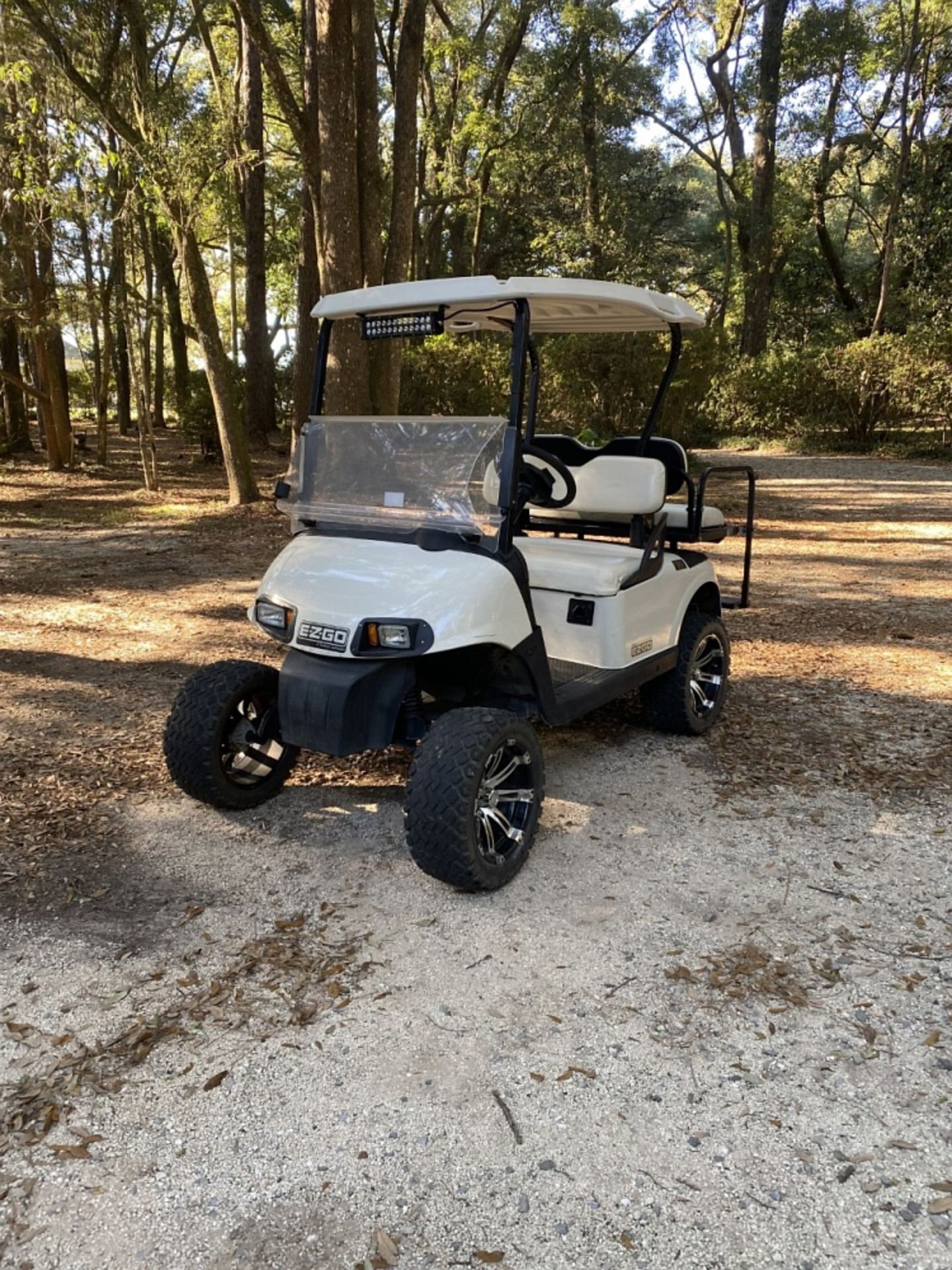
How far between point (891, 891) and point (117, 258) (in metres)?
12.5

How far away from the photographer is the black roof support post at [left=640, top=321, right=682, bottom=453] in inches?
169

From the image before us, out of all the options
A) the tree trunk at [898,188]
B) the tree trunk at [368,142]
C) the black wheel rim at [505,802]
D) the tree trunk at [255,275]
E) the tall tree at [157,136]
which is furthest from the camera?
the tree trunk at [898,188]

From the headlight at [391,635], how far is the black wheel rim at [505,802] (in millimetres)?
468

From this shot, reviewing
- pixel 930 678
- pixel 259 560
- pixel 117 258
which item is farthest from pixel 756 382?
pixel 930 678

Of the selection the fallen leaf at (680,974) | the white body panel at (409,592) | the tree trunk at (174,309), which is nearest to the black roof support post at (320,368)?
the white body panel at (409,592)

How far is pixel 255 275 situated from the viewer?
625 inches

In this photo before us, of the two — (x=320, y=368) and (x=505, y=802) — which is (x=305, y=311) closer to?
(x=320, y=368)

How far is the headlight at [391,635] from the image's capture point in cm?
295

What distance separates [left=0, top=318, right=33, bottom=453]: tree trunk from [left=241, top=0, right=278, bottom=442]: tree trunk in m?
3.84

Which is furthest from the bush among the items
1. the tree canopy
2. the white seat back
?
the white seat back

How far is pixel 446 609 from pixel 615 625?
1.07m

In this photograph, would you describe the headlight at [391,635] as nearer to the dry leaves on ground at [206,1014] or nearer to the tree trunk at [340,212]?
the dry leaves on ground at [206,1014]

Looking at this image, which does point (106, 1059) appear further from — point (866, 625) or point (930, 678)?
point (866, 625)

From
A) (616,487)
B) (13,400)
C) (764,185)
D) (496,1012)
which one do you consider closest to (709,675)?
(616,487)
